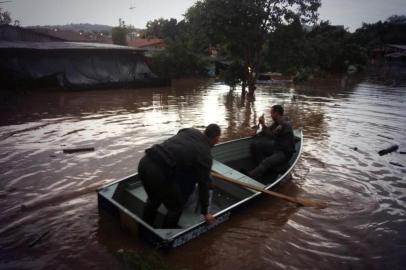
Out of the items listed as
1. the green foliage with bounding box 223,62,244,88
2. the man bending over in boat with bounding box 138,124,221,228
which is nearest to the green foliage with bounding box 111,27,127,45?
the green foliage with bounding box 223,62,244,88

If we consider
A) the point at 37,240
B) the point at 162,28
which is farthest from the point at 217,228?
the point at 162,28

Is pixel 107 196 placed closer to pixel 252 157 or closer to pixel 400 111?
pixel 252 157

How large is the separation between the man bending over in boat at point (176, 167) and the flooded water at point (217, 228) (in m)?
0.90

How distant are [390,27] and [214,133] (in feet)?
312

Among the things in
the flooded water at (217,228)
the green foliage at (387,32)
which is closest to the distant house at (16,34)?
the flooded water at (217,228)

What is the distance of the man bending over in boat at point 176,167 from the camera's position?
164 inches

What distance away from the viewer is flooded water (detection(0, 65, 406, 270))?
15.7 ft

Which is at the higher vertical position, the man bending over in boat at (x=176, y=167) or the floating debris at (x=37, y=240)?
the man bending over in boat at (x=176, y=167)

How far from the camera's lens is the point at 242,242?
5.25 m

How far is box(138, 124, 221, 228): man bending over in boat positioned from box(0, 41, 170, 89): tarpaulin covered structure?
1855 centimetres

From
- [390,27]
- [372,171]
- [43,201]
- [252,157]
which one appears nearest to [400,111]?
[372,171]

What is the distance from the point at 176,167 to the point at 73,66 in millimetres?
19842

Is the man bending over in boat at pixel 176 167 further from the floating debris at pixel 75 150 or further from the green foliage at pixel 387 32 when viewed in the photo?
the green foliage at pixel 387 32

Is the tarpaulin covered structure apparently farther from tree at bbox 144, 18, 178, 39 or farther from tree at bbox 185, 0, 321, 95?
tree at bbox 144, 18, 178, 39
